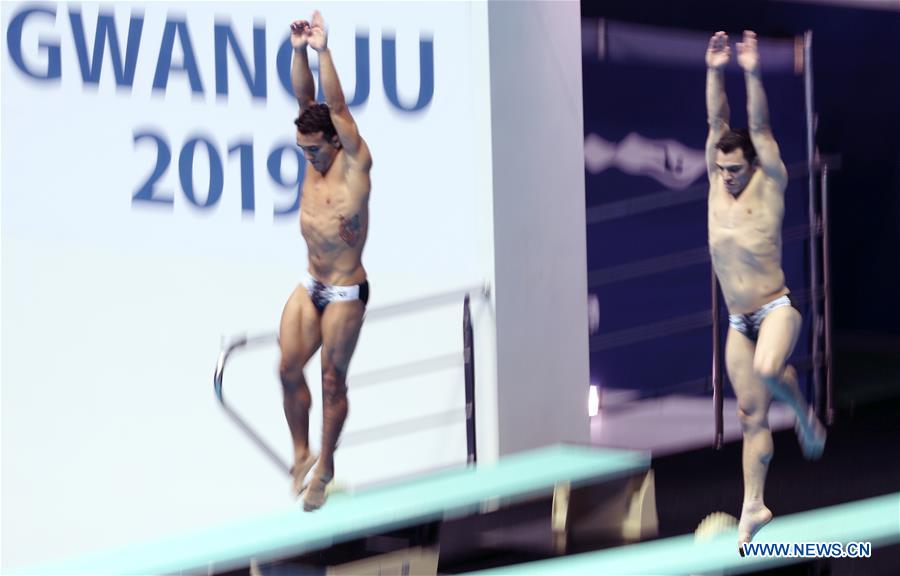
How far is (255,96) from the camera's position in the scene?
23.5 ft

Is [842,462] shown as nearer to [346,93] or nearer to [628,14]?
[628,14]

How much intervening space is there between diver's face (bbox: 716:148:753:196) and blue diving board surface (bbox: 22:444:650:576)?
2.48m

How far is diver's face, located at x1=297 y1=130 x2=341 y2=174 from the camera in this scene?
4.96m

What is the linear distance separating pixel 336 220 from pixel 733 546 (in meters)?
1.66

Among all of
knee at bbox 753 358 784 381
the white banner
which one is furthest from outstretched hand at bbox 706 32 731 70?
the white banner

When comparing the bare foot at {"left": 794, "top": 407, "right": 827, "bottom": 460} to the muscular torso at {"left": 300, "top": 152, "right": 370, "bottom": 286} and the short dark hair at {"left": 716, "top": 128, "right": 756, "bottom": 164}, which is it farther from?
the muscular torso at {"left": 300, "top": 152, "right": 370, "bottom": 286}

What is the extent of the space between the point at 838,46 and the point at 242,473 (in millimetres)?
3459

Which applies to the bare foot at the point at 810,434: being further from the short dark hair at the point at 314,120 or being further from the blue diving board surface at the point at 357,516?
the blue diving board surface at the point at 357,516

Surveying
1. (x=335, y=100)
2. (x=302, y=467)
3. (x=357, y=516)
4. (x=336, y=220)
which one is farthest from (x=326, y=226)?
(x=357, y=516)

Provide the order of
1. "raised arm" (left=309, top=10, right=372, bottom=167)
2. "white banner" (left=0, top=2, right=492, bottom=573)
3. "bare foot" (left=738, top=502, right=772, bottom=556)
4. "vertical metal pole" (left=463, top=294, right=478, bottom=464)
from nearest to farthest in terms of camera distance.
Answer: "bare foot" (left=738, top=502, right=772, bottom=556)
"raised arm" (left=309, top=10, right=372, bottom=167)
"white banner" (left=0, top=2, right=492, bottom=573)
"vertical metal pole" (left=463, top=294, right=478, bottom=464)

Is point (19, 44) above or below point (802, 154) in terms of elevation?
above

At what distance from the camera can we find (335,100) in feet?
16.1

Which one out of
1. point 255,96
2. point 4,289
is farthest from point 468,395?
point 4,289

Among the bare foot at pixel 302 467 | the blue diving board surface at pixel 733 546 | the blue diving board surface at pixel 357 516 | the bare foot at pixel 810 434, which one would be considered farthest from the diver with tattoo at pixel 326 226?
the bare foot at pixel 810 434
